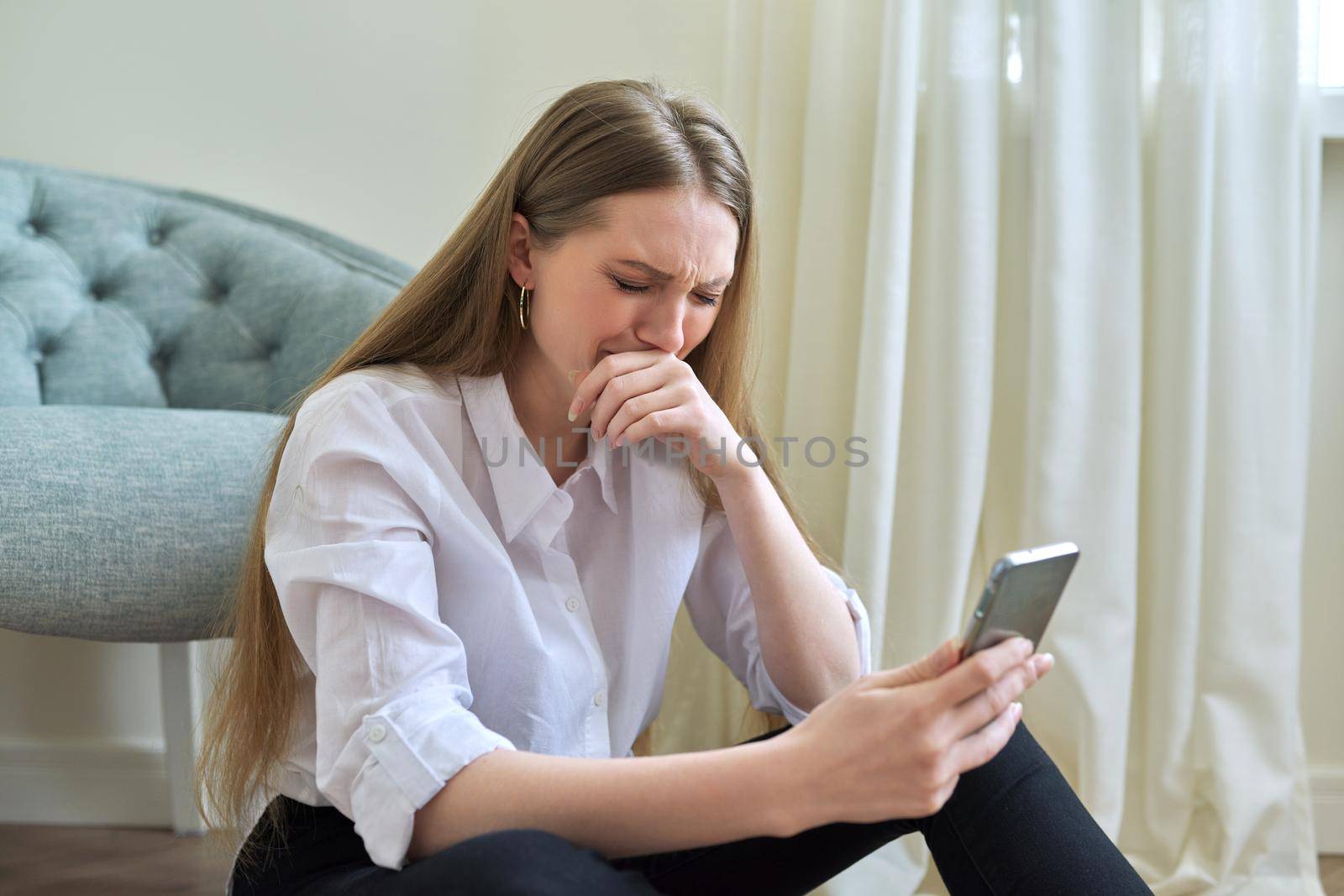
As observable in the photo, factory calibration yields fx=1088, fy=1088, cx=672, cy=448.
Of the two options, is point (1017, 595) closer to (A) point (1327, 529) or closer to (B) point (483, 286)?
(B) point (483, 286)

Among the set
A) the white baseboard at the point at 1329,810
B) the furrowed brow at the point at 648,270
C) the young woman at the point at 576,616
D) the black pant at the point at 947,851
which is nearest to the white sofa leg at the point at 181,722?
the young woman at the point at 576,616

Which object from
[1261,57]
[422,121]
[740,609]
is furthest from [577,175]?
[1261,57]

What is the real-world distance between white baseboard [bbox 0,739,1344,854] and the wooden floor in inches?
0.8

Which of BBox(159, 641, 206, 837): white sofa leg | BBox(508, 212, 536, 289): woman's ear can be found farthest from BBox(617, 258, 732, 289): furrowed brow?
BBox(159, 641, 206, 837): white sofa leg

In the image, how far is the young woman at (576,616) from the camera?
66 cm

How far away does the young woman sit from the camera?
0.66 meters

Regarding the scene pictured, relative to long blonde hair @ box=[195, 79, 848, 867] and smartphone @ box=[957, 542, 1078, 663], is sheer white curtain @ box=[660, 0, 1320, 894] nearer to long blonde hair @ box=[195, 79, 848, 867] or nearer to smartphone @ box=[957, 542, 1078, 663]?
long blonde hair @ box=[195, 79, 848, 867]

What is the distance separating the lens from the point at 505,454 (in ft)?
2.94

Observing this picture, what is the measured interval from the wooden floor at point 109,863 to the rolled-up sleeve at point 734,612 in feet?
2.45

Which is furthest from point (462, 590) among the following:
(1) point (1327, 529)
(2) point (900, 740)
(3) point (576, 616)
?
(1) point (1327, 529)

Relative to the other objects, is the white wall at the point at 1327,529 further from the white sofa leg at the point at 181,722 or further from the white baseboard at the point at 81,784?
the white baseboard at the point at 81,784

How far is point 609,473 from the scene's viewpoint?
0.98 metres

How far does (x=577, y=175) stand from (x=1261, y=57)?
3.18 feet

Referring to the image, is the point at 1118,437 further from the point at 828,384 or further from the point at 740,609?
the point at 740,609
